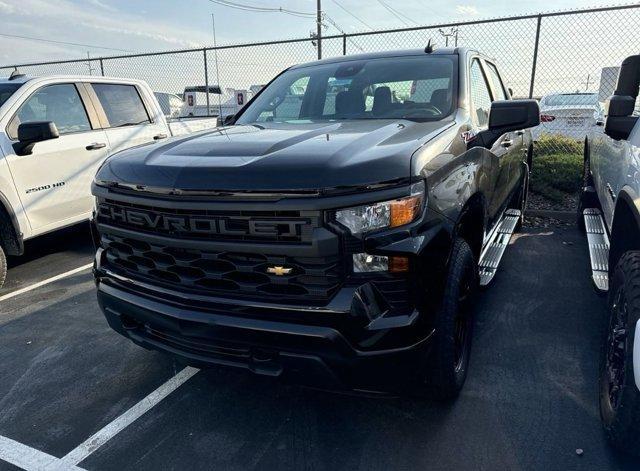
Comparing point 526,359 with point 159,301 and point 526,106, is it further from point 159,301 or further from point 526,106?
point 159,301

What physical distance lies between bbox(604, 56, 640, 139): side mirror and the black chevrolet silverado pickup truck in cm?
82

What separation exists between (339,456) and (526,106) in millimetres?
2273

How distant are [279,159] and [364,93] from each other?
1536 mm

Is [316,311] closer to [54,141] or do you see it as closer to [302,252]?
[302,252]

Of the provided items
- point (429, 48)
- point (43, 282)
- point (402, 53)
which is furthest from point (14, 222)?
point (429, 48)

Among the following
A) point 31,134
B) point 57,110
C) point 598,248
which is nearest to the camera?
point 598,248

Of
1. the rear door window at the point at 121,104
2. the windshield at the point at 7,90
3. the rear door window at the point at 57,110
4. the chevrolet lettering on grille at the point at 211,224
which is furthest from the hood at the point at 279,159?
the rear door window at the point at 121,104

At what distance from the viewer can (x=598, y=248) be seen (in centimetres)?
373

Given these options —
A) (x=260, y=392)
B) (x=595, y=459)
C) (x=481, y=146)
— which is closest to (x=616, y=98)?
(x=481, y=146)

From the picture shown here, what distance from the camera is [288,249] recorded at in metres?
1.97

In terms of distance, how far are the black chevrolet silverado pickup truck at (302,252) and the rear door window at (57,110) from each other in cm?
301

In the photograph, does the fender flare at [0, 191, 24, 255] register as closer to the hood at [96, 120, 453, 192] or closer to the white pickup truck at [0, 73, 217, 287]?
the white pickup truck at [0, 73, 217, 287]

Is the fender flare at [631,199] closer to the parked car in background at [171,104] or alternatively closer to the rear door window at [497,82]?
the rear door window at [497,82]

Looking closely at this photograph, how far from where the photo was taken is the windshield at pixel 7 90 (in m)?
4.89
